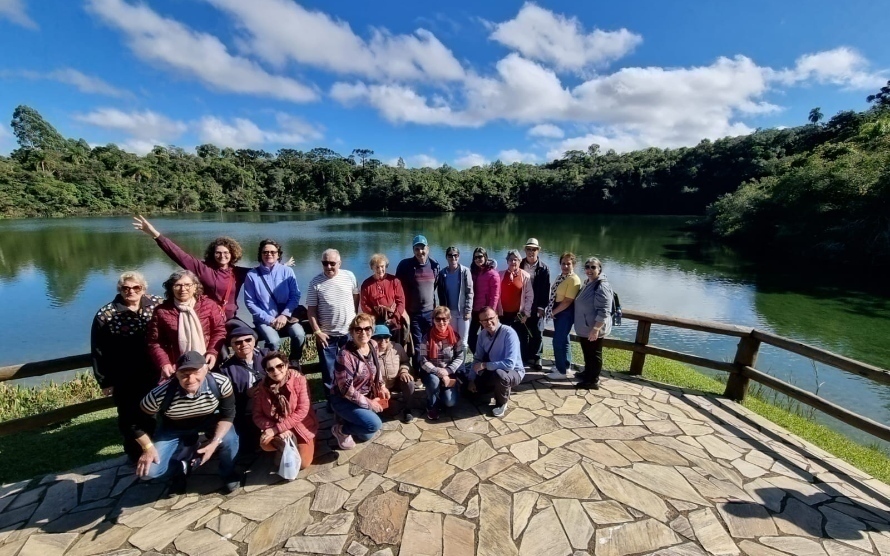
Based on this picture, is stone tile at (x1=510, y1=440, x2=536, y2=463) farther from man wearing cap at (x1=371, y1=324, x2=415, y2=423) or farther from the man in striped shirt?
the man in striped shirt

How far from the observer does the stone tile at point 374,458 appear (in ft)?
10.8

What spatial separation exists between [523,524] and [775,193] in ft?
95.3

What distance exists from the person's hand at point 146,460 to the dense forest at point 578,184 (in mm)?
25664

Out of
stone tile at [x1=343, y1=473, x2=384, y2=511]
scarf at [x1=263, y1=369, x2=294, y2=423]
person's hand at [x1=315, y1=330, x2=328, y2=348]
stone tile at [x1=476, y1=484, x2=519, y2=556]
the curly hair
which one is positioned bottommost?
stone tile at [x1=343, y1=473, x2=384, y2=511]

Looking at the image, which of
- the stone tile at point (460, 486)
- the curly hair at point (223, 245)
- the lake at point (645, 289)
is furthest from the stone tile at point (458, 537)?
the lake at point (645, 289)

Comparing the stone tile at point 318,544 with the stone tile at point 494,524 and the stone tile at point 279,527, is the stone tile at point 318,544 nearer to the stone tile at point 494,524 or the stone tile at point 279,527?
the stone tile at point 279,527

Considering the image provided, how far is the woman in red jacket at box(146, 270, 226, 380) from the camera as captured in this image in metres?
3.00

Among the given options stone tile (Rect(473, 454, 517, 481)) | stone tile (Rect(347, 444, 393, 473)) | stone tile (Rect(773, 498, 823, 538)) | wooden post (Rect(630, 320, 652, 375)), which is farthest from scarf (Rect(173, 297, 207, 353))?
wooden post (Rect(630, 320, 652, 375))

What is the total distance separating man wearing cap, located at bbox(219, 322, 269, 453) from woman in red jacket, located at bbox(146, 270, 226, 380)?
17cm

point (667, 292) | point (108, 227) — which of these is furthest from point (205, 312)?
point (108, 227)

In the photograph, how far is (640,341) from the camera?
5086 millimetres

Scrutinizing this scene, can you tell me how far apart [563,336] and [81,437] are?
493 centimetres

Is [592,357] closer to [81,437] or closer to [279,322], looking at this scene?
[279,322]

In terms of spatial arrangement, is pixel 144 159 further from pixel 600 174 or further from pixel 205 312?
pixel 205 312
